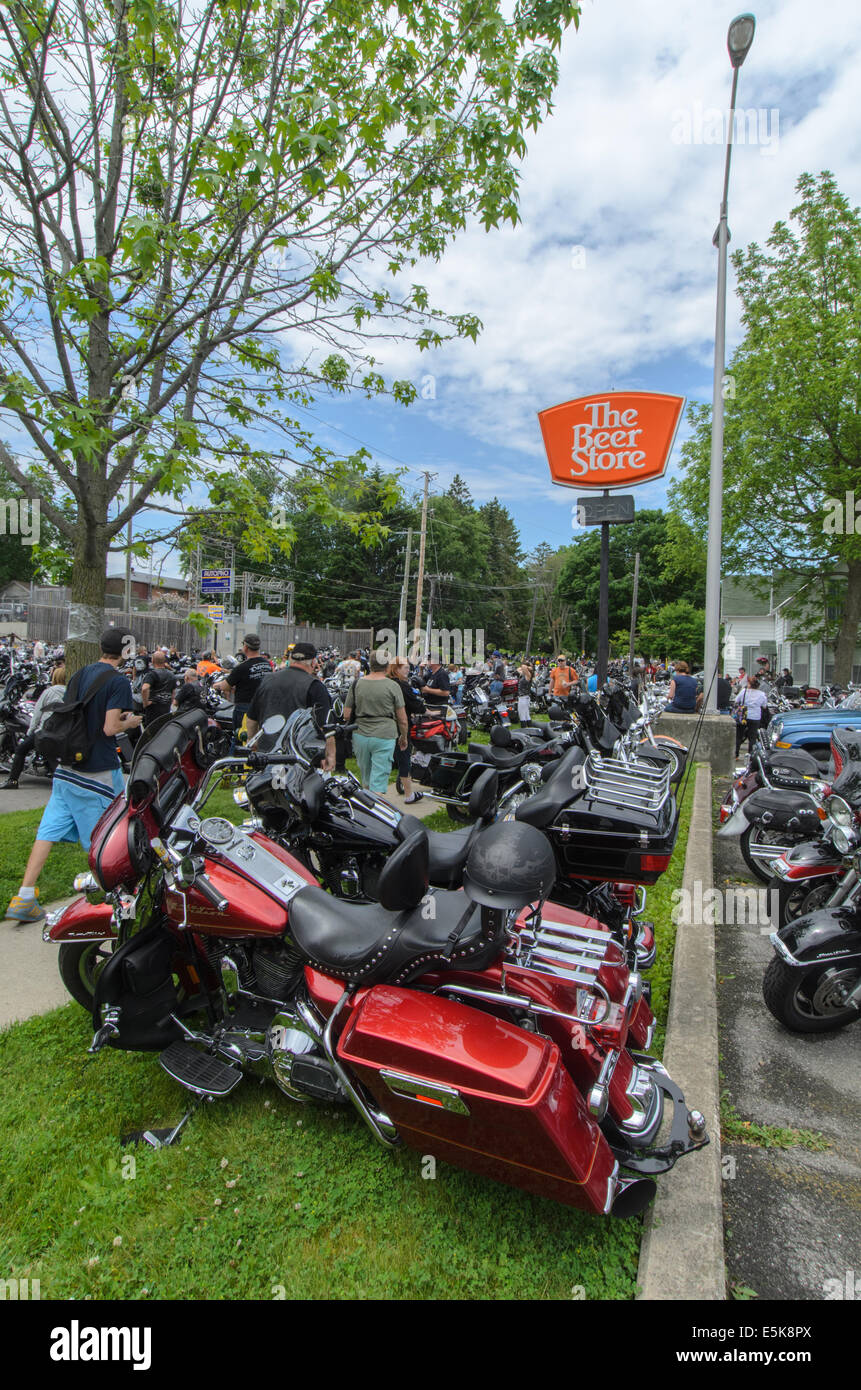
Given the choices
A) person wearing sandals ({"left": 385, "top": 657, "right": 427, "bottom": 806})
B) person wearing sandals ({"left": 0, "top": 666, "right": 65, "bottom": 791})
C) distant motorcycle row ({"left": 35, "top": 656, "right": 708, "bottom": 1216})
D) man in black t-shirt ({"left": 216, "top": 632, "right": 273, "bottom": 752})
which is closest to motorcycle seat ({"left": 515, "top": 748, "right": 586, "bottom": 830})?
distant motorcycle row ({"left": 35, "top": 656, "right": 708, "bottom": 1216})

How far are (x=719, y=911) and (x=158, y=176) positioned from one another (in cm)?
625

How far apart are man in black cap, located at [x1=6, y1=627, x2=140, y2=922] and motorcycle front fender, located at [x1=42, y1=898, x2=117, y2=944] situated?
1.46m

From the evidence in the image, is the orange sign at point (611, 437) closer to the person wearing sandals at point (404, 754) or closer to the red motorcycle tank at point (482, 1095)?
the person wearing sandals at point (404, 754)

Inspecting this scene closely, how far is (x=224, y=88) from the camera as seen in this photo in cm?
476

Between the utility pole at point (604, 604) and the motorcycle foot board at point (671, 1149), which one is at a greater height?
the utility pole at point (604, 604)

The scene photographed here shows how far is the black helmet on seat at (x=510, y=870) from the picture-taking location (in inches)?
78.7

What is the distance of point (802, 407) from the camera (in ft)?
65.4

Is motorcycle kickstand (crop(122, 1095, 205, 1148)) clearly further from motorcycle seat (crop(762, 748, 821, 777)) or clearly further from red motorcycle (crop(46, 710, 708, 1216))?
motorcycle seat (crop(762, 748, 821, 777))

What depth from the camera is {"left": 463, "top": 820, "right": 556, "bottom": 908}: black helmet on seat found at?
200cm

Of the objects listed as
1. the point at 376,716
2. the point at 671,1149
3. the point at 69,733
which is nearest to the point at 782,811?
the point at 376,716

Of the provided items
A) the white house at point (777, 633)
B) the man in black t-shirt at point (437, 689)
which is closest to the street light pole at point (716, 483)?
the man in black t-shirt at point (437, 689)

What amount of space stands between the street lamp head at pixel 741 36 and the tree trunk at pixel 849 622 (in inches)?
601

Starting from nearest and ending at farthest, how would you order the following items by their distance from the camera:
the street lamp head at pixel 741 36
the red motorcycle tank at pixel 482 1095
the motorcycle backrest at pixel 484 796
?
the red motorcycle tank at pixel 482 1095, the motorcycle backrest at pixel 484 796, the street lamp head at pixel 741 36
